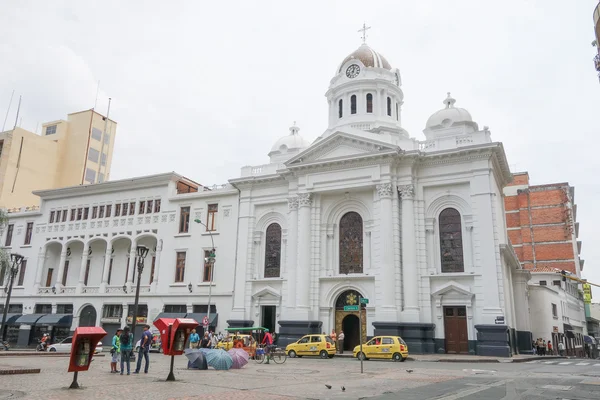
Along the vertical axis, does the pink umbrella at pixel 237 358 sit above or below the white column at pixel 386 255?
below

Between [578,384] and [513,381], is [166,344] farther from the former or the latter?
[578,384]

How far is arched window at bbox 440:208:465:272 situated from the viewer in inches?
1346

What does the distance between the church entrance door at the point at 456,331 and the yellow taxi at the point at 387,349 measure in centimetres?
650

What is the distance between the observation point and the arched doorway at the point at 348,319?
36.3 m

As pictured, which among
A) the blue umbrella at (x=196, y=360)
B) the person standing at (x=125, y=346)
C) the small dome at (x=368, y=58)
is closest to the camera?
the person standing at (x=125, y=346)

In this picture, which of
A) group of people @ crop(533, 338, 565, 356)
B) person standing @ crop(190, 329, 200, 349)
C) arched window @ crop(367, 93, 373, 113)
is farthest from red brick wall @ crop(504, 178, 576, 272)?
person standing @ crop(190, 329, 200, 349)

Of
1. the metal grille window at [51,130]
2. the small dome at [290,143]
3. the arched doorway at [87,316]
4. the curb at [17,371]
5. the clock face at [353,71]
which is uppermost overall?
the metal grille window at [51,130]

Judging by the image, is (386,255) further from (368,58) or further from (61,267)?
(61,267)

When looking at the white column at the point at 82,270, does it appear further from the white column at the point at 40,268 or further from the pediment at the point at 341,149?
the pediment at the point at 341,149

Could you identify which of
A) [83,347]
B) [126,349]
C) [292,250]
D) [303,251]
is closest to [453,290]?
[303,251]

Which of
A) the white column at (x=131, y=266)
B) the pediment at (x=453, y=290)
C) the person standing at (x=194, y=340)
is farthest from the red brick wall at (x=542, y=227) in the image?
the white column at (x=131, y=266)

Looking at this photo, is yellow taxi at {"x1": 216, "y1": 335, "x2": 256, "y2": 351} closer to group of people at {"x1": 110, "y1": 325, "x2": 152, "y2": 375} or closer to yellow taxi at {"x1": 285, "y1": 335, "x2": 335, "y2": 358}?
yellow taxi at {"x1": 285, "y1": 335, "x2": 335, "y2": 358}

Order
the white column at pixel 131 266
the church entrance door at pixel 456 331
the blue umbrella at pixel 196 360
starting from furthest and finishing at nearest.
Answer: the white column at pixel 131 266, the church entrance door at pixel 456 331, the blue umbrella at pixel 196 360

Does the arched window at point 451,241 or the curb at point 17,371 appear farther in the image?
the arched window at point 451,241
